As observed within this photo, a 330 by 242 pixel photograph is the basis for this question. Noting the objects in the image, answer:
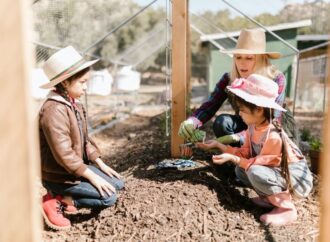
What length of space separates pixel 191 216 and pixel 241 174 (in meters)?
0.60

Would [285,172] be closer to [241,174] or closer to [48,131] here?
[241,174]

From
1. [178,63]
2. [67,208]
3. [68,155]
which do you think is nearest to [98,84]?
[178,63]

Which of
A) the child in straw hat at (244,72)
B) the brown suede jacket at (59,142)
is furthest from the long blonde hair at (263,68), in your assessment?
the brown suede jacket at (59,142)

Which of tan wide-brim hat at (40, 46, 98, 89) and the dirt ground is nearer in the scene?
the dirt ground

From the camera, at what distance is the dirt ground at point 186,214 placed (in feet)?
8.84

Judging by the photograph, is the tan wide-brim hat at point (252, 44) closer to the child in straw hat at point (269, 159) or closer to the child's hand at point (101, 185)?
the child in straw hat at point (269, 159)

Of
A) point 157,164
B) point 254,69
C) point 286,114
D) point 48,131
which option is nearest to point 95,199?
point 48,131

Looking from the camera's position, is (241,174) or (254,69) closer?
(241,174)

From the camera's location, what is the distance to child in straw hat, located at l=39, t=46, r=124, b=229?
9.07 ft

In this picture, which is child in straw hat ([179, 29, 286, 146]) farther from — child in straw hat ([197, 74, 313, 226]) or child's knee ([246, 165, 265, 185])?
child's knee ([246, 165, 265, 185])

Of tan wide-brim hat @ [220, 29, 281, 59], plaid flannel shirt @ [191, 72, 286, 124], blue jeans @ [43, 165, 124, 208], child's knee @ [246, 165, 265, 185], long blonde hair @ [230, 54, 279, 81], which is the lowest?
blue jeans @ [43, 165, 124, 208]

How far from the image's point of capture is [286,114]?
3.76m

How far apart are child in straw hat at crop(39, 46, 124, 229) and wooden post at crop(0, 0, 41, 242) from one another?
1639mm

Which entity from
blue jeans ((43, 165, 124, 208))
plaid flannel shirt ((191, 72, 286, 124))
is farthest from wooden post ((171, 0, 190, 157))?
blue jeans ((43, 165, 124, 208))
